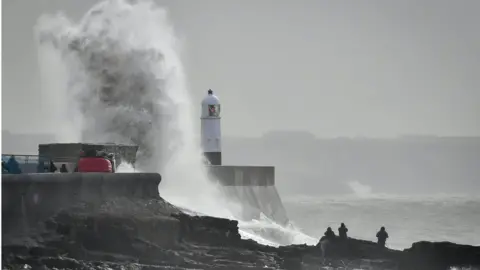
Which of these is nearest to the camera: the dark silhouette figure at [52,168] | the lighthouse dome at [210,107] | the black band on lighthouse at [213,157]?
the dark silhouette figure at [52,168]

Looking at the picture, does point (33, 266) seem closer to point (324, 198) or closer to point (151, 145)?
point (151, 145)

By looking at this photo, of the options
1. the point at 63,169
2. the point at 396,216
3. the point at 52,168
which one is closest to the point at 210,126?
the point at 396,216

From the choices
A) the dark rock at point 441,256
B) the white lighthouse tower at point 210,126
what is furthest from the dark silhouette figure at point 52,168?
the white lighthouse tower at point 210,126

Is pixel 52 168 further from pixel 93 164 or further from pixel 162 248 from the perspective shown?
pixel 162 248

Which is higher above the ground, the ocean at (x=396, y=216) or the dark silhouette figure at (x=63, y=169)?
the ocean at (x=396, y=216)

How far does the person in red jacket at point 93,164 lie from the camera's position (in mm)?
13977

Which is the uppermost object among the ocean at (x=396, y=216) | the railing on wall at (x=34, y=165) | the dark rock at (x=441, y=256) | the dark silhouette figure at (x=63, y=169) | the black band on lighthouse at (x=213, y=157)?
the black band on lighthouse at (x=213, y=157)

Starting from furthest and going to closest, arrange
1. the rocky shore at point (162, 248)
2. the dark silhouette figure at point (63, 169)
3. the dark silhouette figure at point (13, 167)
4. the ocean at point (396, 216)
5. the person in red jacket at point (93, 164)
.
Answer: the ocean at point (396, 216), the dark silhouette figure at point (63, 169), the person in red jacket at point (93, 164), the dark silhouette figure at point (13, 167), the rocky shore at point (162, 248)

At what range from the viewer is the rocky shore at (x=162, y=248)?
12758 mm

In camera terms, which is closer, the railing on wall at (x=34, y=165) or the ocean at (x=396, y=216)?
the railing on wall at (x=34, y=165)

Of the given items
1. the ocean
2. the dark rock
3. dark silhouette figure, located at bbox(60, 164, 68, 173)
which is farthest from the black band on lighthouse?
the dark rock

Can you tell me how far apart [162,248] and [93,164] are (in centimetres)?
143

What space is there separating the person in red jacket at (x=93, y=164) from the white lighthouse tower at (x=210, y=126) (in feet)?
37.4

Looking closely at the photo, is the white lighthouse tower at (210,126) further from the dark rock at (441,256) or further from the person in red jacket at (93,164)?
the dark rock at (441,256)
